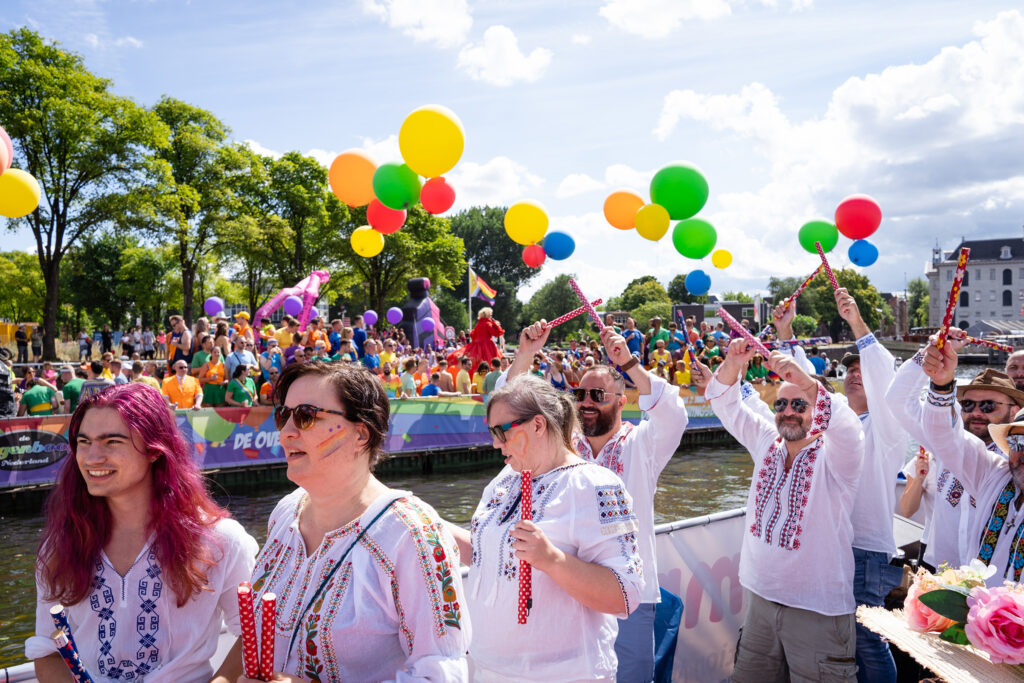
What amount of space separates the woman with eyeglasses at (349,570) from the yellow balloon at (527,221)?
4.78 meters

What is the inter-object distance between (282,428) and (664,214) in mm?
4755

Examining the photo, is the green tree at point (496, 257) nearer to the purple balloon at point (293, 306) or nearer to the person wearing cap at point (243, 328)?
the purple balloon at point (293, 306)

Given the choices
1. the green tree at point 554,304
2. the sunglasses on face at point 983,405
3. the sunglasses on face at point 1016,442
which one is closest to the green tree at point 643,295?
the green tree at point 554,304

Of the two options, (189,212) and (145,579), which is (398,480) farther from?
(189,212)

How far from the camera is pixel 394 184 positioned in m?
6.52

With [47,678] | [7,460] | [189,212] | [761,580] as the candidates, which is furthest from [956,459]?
[189,212]

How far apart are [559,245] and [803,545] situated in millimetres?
4401

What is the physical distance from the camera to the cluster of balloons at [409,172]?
19.3 ft

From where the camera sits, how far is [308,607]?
5.95 feet

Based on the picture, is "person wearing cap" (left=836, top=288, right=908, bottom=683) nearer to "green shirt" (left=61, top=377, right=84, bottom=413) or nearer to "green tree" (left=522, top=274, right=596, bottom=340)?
"green shirt" (left=61, top=377, right=84, bottom=413)

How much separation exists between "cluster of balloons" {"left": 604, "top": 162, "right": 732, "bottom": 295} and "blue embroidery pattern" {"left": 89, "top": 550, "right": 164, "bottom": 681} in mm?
4786

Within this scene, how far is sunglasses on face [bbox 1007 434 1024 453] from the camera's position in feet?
8.80

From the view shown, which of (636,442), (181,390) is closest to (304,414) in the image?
(636,442)

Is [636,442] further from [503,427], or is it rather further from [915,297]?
[915,297]
